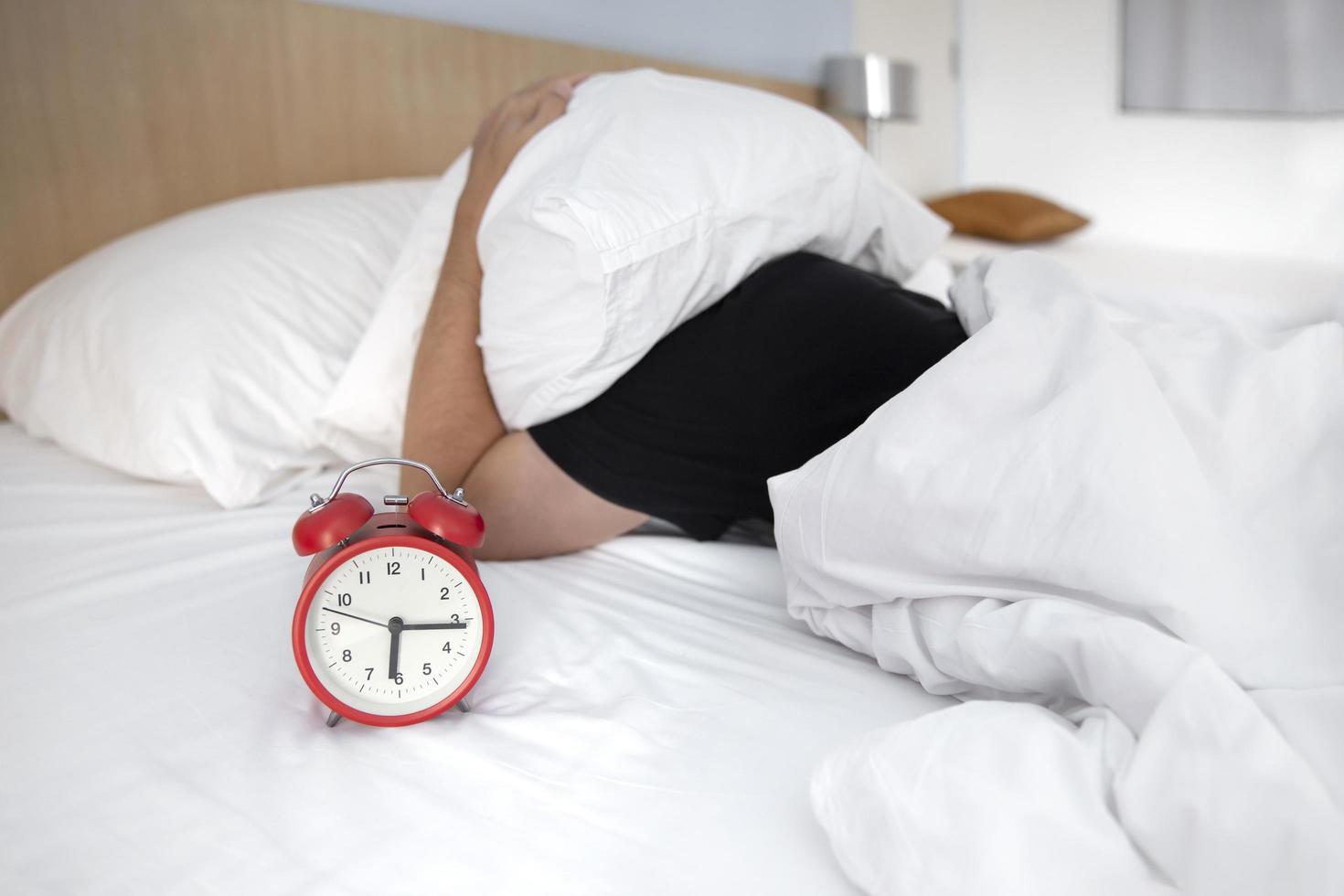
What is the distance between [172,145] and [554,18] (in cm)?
94

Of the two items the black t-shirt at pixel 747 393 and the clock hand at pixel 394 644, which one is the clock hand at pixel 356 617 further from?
the black t-shirt at pixel 747 393

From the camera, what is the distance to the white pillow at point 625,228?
93cm

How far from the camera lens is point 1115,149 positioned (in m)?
3.76

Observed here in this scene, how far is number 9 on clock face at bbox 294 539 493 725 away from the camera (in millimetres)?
729

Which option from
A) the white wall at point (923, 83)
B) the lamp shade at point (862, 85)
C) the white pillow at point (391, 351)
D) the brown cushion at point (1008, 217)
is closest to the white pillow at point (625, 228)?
the white pillow at point (391, 351)

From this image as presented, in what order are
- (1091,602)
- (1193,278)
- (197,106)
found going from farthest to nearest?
1. (1193,278)
2. (197,106)
3. (1091,602)

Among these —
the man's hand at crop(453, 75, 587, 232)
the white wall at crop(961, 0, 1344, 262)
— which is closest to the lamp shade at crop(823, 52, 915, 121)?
the white wall at crop(961, 0, 1344, 262)

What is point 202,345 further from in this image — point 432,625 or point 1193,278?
point 1193,278

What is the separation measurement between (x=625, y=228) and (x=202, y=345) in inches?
23.1

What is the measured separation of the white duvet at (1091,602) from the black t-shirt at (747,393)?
0.45ft

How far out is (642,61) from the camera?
239 cm

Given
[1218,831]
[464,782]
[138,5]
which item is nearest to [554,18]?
[138,5]

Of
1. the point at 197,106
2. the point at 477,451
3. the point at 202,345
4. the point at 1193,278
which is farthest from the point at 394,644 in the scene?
the point at 1193,278

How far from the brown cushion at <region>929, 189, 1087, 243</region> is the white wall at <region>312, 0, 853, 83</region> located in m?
0.60
